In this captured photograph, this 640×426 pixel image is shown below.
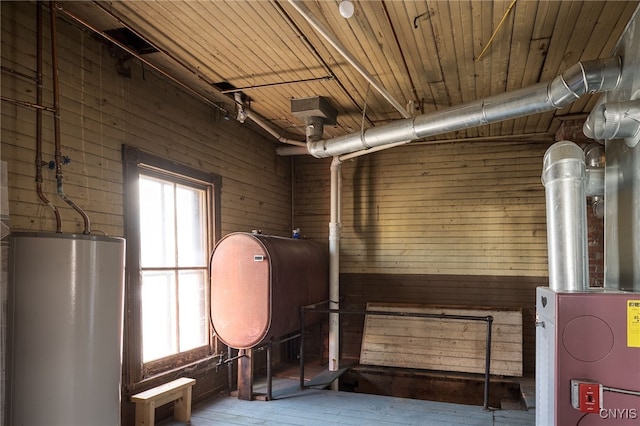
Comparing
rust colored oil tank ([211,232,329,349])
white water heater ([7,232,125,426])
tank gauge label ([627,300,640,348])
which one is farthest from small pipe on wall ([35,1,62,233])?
tank gauge label ([627,300,640,348])

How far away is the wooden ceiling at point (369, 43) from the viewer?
9.75ft

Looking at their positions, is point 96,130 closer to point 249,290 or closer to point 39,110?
point 39,110

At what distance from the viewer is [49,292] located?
8.31 feet

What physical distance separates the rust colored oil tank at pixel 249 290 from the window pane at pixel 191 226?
279mm

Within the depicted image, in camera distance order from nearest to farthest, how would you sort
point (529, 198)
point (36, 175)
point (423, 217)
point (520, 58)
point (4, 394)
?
point (4, 394) < point (36, 175) < point (520, 58) < point (529, 198) < point (423, 217)

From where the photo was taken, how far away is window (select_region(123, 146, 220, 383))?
371 centimetres

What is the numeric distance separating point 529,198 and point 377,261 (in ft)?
7.59

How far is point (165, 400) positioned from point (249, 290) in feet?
3.99

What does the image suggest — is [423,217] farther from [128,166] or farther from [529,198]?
[128,166]

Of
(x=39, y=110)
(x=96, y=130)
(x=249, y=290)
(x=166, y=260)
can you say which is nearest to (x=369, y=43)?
(x=96, y=130)

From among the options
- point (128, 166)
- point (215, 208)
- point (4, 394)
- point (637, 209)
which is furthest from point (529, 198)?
point (4, 394)

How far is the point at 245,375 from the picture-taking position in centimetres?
467

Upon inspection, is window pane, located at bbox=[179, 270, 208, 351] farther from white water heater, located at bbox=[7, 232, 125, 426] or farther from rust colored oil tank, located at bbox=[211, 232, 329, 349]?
white water heater, located at bbox=[7, 232, 125, 426]

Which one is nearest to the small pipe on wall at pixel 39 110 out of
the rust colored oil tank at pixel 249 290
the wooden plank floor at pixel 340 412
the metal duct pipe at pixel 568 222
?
the rust colored oil tank at pixel 249 290
